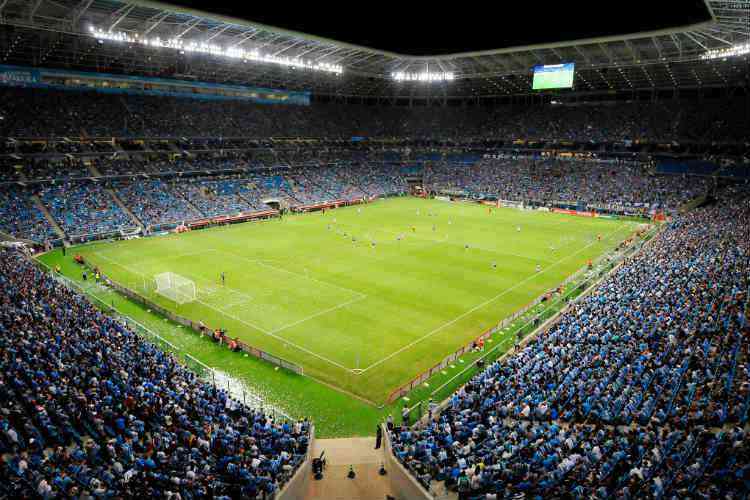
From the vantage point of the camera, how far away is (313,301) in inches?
A: 1419

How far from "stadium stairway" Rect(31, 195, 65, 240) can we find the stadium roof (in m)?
17.2

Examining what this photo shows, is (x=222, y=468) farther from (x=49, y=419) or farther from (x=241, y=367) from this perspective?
(x=241, y=367)

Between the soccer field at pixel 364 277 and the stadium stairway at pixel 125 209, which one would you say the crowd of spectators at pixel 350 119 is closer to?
the stadium stairway at pixel 125 209

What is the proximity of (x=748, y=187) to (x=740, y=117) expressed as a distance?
20.3 metres

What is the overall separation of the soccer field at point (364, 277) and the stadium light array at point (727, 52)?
22.0 m

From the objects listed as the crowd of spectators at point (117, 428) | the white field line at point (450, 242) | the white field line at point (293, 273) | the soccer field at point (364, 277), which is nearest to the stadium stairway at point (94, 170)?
the soccer field at point (364, 277)

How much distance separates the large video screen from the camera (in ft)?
222

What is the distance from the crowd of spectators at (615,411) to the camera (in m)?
13.4

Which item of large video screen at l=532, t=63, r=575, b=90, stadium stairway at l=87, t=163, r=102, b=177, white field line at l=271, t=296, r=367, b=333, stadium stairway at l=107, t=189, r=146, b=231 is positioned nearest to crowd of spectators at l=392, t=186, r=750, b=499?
white field line at l=271, t=296, r=367, b=333

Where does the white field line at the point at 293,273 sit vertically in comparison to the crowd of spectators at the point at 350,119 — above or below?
below

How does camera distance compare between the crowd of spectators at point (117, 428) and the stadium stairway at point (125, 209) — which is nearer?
the crowd of spectators at point (117, 428)

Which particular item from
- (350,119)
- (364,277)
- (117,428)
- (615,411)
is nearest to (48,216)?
(364,277)

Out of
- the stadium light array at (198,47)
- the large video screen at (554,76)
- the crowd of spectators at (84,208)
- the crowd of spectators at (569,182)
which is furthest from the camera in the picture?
the crowd of spectators at (569,182)

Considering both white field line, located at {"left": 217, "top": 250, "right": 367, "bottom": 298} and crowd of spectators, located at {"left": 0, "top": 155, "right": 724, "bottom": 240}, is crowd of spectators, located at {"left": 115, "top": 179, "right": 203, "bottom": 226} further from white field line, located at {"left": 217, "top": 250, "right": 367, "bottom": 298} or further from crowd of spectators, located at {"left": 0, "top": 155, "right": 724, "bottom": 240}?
white field line, located at {"left": 217, "top": 250, "right": 367, "bottom": 298}
